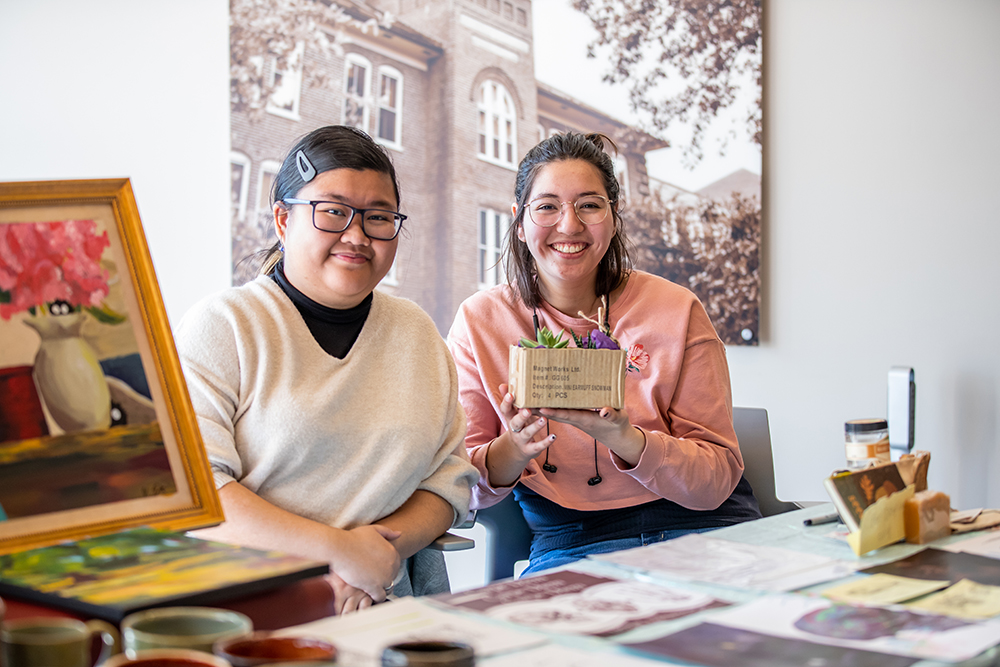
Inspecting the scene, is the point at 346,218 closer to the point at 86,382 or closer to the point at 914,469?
the point at 86,382

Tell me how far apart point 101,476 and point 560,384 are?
82 centimetres

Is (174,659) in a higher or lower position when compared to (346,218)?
lower

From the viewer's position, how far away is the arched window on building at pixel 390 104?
12.8 ft

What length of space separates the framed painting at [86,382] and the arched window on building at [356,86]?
9.34ft

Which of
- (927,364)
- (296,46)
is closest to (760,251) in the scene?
(927,364)

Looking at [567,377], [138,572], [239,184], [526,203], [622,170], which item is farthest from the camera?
[239,184]

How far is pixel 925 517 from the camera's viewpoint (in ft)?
4.51

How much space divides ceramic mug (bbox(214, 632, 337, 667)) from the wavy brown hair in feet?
4.94

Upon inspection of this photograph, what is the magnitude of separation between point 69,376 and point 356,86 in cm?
305

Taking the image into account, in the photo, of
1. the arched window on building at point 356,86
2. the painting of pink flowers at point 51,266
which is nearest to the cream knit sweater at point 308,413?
the painting of pink flowers at point 51,266

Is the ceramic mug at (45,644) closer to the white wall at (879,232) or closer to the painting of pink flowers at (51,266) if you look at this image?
the painting of pink flowers at (51,266)

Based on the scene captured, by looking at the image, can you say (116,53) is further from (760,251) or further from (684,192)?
(760,251)

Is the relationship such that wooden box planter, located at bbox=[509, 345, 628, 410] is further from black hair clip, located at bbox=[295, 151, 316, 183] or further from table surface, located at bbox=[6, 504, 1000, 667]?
black hair clip, located at bbox=[295, 151, 316, 183]

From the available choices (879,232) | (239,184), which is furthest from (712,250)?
(239,184)
